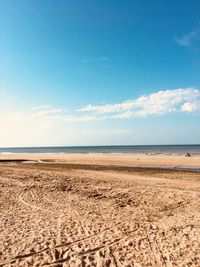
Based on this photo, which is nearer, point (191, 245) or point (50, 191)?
point (191, 245)

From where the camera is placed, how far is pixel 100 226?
10500 mm

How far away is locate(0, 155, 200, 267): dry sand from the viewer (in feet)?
25.6

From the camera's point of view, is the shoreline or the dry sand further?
the shoreline


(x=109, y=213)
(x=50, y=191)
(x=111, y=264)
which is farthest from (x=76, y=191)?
(x=111, y=264)

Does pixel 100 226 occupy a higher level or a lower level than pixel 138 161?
lower

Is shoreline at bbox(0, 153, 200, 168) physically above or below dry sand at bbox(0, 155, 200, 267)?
above

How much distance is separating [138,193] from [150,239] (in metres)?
7.30

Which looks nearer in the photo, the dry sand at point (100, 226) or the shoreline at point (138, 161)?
the dry sand at point (100, 226)

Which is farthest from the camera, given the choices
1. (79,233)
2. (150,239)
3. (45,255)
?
(79,233)

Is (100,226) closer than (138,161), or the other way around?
(100,226)

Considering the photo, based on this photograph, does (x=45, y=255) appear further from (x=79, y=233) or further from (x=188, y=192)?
(x=188, y=192)

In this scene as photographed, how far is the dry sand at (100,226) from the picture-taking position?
308 inches

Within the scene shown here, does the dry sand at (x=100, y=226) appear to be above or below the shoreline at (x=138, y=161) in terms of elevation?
below

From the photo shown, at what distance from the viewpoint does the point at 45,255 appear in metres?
7.93
